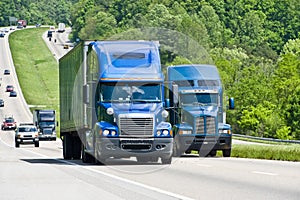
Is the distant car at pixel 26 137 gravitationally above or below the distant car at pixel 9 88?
below

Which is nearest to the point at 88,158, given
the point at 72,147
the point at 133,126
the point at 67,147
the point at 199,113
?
the point at 133,126

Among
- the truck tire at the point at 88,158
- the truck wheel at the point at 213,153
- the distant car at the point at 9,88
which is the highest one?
the distant car at the point at 9,88

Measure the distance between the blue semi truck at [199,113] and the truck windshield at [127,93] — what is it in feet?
28.4

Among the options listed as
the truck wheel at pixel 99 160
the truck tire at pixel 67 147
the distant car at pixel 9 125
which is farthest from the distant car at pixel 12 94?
the truck wheel at pixel 99 160

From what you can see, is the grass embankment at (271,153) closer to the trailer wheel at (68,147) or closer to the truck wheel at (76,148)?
the truck wheel at (76,148)

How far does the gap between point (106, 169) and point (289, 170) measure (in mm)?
5285

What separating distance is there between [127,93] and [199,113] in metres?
9.91

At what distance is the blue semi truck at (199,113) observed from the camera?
36.5m

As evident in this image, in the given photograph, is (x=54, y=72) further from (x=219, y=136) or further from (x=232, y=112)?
(x=219, y=136)

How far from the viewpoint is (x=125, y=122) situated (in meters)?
26.5

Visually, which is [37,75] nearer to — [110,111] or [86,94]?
[86,94]

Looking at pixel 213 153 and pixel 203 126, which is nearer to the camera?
pixel 203 126

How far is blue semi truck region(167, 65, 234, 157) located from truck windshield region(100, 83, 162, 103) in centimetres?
864

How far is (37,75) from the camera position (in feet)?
529
